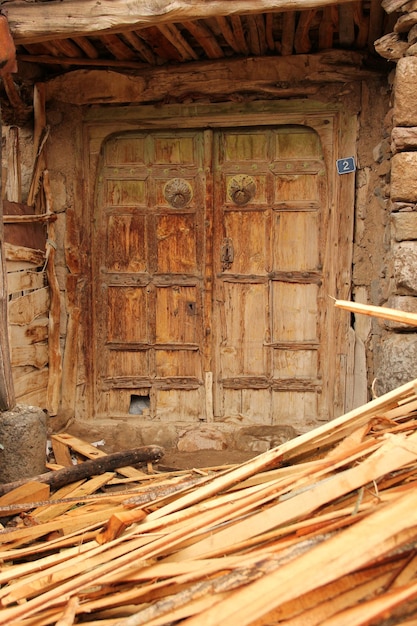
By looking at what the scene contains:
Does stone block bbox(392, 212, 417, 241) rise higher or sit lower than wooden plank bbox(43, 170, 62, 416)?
higher

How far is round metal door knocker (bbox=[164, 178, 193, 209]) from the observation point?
5.49 metres

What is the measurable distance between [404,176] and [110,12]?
2064mm

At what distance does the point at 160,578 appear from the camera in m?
1.87

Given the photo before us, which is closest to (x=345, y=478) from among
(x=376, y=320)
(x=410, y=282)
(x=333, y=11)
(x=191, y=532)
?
(x=191, y=532)

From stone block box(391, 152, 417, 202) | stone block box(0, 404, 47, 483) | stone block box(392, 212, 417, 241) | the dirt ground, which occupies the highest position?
stone block box(391, 152, 417, 202)

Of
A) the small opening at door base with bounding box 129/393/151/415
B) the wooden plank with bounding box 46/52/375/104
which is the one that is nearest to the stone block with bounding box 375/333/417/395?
the wooden plank with bounding box 46/52/375/104

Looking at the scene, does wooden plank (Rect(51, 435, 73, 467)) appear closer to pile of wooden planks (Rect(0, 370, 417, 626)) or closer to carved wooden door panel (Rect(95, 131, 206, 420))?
carved wooden door panel (Rect(95, 131, 206, 420))

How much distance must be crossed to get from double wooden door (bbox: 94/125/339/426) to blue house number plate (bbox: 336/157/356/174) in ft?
0.56

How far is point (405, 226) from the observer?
3.86 meters

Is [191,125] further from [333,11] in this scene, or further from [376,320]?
[376,320]

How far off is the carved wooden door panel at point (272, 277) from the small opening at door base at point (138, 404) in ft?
2.06

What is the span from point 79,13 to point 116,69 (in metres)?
1.24

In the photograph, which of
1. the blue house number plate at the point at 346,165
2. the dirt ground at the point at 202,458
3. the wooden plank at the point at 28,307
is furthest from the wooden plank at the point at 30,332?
the blue house number plate at the point at 346,165

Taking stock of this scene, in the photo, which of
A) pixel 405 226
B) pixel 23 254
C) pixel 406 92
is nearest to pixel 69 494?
pixel 23 254
